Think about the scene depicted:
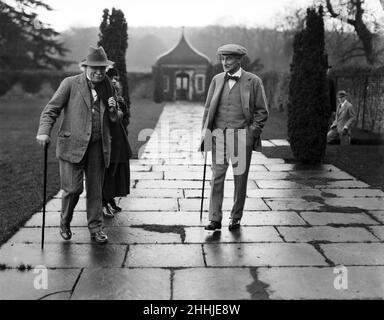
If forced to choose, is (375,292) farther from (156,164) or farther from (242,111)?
(156,164)

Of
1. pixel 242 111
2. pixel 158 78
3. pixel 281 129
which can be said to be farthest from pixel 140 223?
pixel 158 78

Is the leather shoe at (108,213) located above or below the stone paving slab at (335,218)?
below

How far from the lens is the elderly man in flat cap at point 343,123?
12.3 meters

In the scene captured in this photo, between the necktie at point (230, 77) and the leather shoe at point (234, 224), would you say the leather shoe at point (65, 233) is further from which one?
the necktie at point (230, 77)

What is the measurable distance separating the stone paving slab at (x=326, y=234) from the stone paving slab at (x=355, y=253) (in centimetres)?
19

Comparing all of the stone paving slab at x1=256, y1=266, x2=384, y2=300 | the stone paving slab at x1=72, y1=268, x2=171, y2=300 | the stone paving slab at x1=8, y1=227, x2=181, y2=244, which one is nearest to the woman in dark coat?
the stone paving slab at x1=8, y1=227, x2=181, y2=244

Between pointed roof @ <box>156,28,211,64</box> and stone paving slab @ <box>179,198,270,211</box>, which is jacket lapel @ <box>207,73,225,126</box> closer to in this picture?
stone paving slab @ <box>179,198,270,211</box>

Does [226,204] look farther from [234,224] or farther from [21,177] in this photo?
[21,177]

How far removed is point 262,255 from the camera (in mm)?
4781

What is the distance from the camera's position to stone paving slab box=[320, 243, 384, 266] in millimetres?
4623

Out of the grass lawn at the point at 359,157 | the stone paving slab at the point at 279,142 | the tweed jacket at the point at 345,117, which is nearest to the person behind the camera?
the grass lawn at the point at 359,157

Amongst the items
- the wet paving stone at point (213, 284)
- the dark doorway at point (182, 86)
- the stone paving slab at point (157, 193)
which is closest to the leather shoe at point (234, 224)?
the wet paving stone at point (213, 284)

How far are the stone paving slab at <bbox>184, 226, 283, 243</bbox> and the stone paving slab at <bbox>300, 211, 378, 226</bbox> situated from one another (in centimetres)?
65
